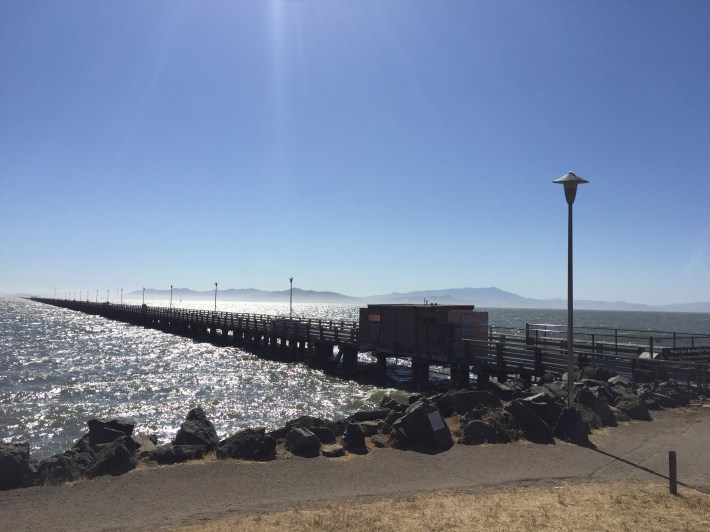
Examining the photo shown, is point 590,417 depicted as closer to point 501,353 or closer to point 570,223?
point 570,223

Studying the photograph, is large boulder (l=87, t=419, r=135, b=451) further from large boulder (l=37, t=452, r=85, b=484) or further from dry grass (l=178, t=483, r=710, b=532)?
dry grass (l=178, t=483, r=710, b=532)

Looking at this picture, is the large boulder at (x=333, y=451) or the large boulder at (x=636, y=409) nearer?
the large boulder at (x=333, y=451)

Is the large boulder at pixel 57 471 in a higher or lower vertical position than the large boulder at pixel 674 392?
lower

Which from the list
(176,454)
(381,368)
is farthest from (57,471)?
(381,368)

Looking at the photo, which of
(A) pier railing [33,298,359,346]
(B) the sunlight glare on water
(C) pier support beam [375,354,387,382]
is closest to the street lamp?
(B) the sunlight glare on water

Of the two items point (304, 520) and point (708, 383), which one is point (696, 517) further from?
point (708, 383)

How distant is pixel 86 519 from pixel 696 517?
27.5 feet

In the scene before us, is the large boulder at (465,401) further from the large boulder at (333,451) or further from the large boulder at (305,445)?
the large boulder at (305,445)

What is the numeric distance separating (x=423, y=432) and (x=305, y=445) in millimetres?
2506

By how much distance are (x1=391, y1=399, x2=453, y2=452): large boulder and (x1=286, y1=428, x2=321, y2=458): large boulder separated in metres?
1.71

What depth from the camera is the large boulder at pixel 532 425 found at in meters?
11.6

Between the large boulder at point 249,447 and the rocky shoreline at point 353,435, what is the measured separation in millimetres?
19

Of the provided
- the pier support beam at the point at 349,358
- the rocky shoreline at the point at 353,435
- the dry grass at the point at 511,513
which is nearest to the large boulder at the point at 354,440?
the rocky shoreline at the point at 353,435

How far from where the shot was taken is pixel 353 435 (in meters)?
11.6
